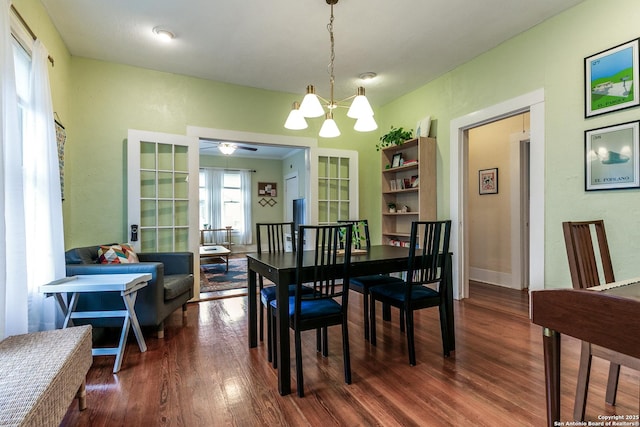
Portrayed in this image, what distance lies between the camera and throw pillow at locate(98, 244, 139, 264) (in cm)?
306

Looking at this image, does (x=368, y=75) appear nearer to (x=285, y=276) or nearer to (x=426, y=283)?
(x=426, y=283)

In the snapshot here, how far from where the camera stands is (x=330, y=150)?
188 inches

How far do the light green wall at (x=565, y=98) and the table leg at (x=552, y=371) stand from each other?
209 cm

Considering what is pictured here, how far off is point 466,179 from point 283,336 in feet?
9.93

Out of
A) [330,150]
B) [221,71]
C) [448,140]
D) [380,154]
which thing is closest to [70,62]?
[221,71]

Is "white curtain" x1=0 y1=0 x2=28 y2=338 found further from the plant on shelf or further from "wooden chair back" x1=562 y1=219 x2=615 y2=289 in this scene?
the plant on shelf

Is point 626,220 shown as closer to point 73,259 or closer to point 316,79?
point 316,79

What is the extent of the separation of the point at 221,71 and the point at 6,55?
2.33 metres

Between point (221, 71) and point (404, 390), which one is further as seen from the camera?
point (221, 71)

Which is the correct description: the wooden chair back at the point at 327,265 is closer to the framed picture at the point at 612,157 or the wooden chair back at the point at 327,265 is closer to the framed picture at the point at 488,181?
the framed picture at the point at 612,157

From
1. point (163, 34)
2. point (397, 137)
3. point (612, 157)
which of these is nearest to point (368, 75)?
point (397, 137)

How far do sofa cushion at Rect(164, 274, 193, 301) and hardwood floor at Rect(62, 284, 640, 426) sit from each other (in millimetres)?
357

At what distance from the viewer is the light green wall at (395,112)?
255 cm

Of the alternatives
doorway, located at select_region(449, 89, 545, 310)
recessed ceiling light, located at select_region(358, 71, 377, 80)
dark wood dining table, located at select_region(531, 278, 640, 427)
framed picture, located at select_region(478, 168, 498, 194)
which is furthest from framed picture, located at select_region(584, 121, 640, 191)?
recessed ceiling light, located at select_region(358, 71, 377, 80)
